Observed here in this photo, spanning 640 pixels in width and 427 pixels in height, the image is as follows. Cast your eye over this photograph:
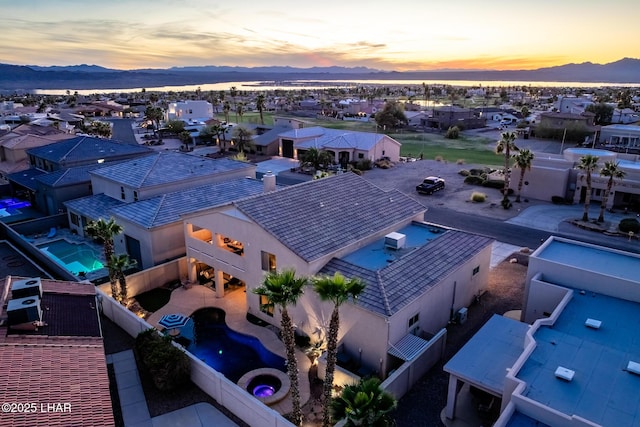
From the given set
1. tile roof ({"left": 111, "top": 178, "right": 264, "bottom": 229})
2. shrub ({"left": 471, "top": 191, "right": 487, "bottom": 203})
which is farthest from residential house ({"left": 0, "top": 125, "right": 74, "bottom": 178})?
shrub ({"left": 471, "top": 191, "right": 487, "bottom": 203})

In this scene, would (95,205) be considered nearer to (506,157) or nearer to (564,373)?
(564,373)

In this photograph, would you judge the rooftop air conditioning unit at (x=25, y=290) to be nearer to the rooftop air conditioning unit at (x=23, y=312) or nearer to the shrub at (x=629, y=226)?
the rooftop air conditioning unit at (x=23, y=312)

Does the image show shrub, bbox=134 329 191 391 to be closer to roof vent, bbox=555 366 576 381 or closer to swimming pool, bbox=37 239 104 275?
roof vent, bbox=555 366 576 381

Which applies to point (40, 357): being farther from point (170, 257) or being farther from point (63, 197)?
point (63, 197)

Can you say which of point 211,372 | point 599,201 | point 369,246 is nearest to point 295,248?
point 369,246

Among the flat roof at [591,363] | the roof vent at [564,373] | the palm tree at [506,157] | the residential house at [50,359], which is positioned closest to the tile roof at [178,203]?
the residential house at [50,359]

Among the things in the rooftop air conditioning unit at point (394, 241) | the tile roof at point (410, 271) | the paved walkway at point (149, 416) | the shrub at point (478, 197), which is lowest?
the paved walkway at point (149, 416)

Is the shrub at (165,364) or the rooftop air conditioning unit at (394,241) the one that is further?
the rooftop air conditioning unit at (394,241)
